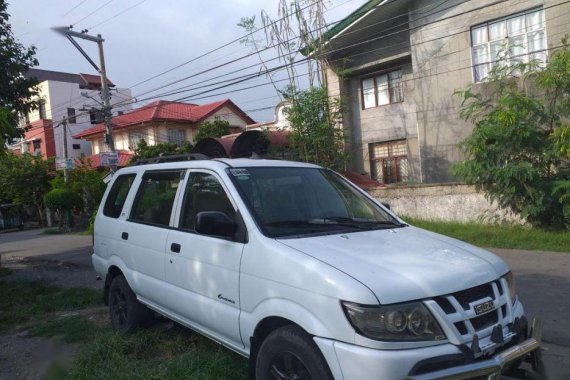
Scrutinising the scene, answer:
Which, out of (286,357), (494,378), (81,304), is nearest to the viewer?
(494,378)

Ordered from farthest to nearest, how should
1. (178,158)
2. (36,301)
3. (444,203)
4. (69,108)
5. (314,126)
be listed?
(69,108)
(314,126)
(444,203)
(36,301)
(178,158)

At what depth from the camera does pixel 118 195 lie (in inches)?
236

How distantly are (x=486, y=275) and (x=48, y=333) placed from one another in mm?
5157

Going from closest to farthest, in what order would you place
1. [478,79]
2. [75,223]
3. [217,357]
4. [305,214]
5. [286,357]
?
1. [286,357]
2. [305,214]
3. [217,357]
4. [478,79]
5. [75,223]

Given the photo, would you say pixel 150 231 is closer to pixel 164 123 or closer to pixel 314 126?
pixel 314 126

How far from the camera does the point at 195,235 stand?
4320 mm

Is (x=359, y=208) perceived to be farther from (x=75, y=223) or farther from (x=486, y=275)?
(x=75, y=223)

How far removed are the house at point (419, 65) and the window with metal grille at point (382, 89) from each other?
4 centimetres

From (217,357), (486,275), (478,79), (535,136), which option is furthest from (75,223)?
(486,275)

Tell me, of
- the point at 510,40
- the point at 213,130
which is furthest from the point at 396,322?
the point at 213,130

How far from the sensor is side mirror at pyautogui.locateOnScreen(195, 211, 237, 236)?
3.71 m

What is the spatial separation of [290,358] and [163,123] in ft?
109

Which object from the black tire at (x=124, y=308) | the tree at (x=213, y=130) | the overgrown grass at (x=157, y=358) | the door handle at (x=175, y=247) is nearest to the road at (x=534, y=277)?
the overgrown grass at (x=157, y=358)

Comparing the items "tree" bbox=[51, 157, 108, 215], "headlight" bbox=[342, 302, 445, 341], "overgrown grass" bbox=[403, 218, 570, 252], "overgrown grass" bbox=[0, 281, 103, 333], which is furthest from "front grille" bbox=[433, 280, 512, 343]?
"tree" bbox=[51, 157, 108, 215]
